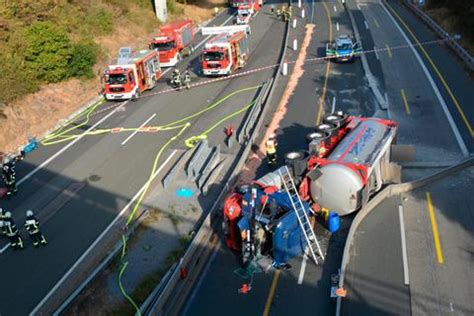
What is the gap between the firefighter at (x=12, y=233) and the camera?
60.1ft

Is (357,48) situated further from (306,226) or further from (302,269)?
(302,269)

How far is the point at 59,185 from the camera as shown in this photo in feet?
76.4

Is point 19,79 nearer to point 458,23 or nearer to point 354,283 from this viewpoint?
point 354,283

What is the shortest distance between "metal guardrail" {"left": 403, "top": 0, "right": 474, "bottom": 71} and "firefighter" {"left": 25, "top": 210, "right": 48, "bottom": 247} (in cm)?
2909

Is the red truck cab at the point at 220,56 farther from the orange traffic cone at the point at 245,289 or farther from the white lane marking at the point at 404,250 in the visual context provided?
the orange traffic cone at the point at 245,289

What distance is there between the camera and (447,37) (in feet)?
131

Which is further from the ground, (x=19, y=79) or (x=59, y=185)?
(x=19, y=79)

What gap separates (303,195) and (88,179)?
36.7ft

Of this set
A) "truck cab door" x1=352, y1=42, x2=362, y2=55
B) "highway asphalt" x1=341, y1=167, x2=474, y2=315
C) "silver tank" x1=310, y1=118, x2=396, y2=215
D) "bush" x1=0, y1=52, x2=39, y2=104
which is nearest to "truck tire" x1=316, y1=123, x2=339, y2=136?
"silver tank" x1=310, y1=118, x2=396, y2=215

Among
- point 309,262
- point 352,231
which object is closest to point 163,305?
point 309,262

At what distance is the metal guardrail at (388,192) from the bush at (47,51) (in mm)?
24631

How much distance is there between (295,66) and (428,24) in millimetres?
17822

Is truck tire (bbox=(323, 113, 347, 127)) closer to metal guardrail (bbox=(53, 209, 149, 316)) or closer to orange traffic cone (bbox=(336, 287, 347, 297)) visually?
orange traffic cone (bbox=(336, 287, 347, 297))

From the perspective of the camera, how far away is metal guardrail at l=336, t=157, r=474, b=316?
16203mm
